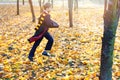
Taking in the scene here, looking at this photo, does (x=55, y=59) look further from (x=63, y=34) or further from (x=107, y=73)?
(x=63, y=34)

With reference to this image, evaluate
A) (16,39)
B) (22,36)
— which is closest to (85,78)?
(16,39)

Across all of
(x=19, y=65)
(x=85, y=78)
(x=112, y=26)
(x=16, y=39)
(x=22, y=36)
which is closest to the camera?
(x=112, y=26)

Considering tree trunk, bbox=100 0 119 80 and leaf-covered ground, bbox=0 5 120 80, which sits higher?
tree trunk, bbox=100 0 119 80

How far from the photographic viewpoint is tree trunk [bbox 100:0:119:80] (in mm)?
5516

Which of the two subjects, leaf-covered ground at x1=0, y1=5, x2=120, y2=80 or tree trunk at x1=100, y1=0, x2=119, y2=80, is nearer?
tree trunk at x1=100, y1=0, x2=119, y2=80

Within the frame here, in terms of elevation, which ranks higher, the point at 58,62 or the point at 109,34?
the point at 109,34

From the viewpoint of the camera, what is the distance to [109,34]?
5.64 meters

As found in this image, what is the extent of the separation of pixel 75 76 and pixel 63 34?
24.4ft

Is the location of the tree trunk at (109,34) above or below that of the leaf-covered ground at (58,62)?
above

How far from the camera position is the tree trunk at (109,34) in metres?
5.52

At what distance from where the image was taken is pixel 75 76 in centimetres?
717

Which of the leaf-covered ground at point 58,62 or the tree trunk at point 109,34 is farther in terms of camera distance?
the leaf-covered ground at point 58,62

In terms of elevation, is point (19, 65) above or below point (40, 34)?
below

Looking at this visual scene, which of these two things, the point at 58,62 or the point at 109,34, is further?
the point at 58,62
